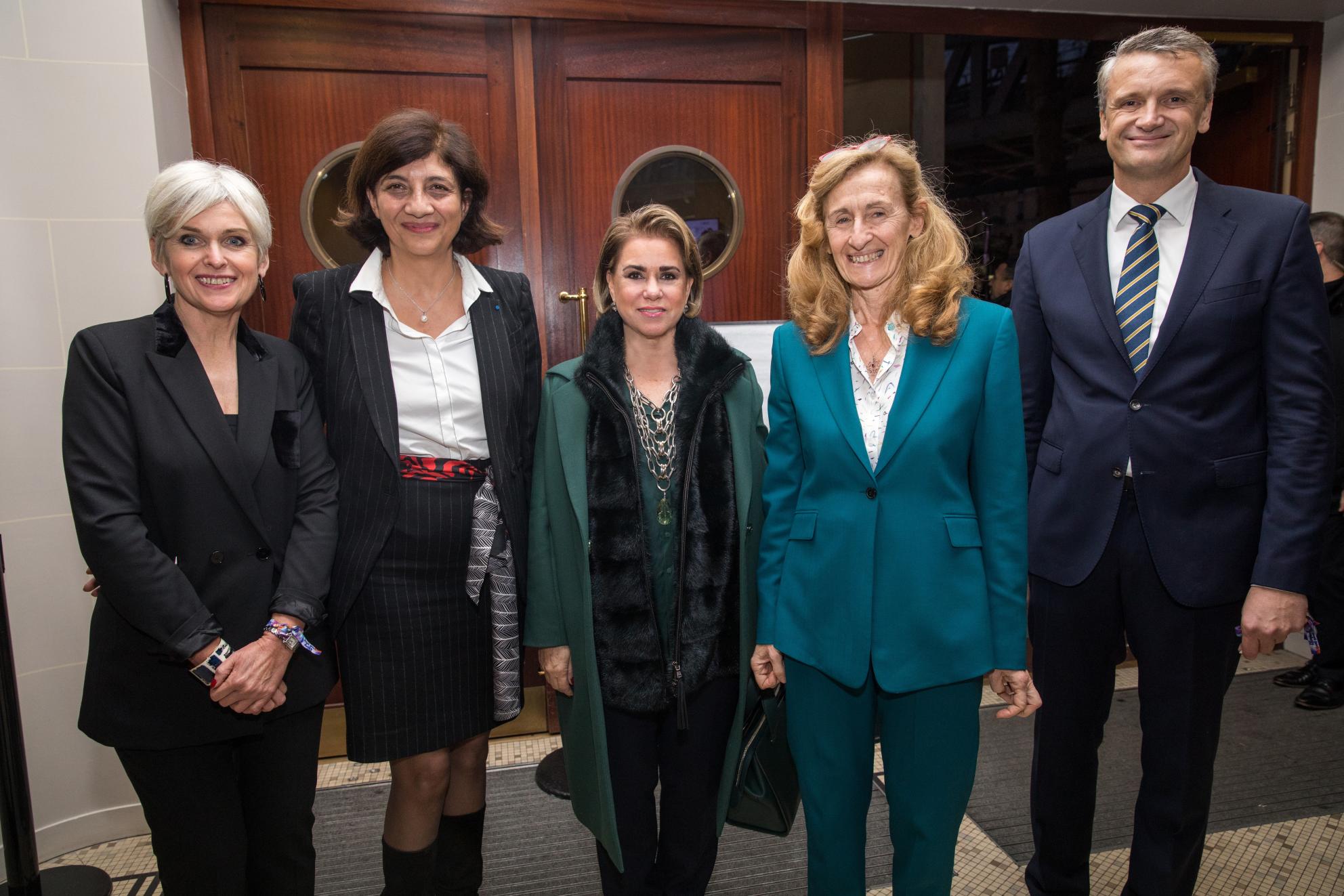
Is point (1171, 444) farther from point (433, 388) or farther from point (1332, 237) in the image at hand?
point (1332, 237)

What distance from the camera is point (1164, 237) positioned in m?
1.71

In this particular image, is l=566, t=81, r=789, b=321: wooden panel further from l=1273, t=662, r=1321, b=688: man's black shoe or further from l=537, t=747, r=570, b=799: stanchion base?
l=1273, t=662, r=1321, b=688: man's black shoe

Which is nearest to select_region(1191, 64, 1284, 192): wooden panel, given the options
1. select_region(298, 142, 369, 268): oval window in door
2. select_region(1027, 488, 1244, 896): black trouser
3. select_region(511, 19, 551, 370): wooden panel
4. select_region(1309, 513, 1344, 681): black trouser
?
select_region(1309, 513, 1344, 681): black trouser

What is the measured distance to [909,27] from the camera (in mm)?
3084

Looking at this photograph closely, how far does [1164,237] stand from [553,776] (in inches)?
89.7

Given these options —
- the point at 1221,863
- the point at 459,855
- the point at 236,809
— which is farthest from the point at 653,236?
the point at 1221,863

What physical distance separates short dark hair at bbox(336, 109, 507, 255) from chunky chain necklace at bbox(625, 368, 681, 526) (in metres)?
0.52

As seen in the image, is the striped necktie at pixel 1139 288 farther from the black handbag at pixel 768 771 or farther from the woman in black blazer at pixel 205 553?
the woman in black blazer at pixel 205 553

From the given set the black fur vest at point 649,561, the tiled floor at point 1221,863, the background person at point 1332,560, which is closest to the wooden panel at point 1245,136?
the background person at point 1332,560

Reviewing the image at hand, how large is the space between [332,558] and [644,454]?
629 mm

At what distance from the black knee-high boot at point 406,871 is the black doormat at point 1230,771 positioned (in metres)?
1.56

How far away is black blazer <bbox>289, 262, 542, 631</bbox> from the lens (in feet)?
5.43

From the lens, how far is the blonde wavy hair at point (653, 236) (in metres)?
1.68

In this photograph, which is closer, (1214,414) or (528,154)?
(1214,414)
